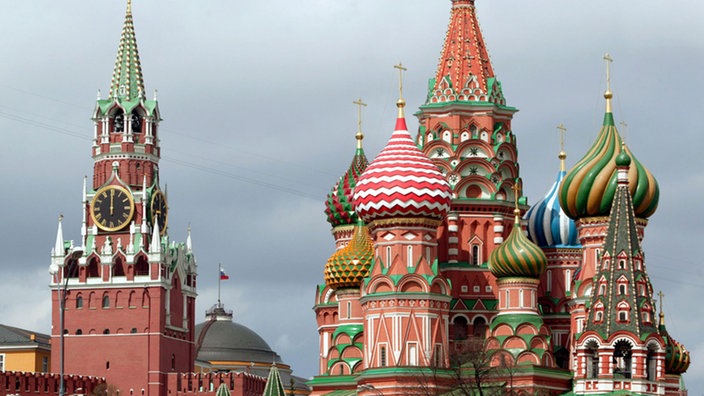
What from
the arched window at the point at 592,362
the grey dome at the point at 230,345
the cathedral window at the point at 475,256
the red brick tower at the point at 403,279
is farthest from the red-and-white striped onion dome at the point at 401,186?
the grey dome at the point at 230,345

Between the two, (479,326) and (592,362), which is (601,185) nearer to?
(479,326)

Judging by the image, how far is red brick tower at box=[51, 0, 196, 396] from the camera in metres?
119

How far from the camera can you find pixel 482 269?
82.1m

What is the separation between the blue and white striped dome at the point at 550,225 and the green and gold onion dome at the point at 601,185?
465 centimetres

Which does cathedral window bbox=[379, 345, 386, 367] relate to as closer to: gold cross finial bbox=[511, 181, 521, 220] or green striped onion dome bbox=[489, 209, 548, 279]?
green striped onion dome bbox=[489, 209, 548, 279]

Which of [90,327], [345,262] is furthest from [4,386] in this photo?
[345,262]

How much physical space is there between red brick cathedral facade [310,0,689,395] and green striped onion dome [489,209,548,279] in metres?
0.05

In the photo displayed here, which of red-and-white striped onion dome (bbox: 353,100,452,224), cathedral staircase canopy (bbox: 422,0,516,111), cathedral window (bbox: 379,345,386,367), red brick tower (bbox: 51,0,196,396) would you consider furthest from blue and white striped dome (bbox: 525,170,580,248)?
red brick tower (bbox: 51,0,196,396)

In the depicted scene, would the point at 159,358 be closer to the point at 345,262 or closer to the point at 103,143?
the point at 103,143

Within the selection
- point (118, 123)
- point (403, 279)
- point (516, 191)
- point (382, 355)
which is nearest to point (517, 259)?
point (516, 191)

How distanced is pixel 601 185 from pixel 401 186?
775cm

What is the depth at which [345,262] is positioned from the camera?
84875 millimetres

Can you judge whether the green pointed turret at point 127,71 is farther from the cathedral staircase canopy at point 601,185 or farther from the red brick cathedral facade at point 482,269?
the cathedral staircase canopy at point 601,185

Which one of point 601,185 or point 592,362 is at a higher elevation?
point 601,185
